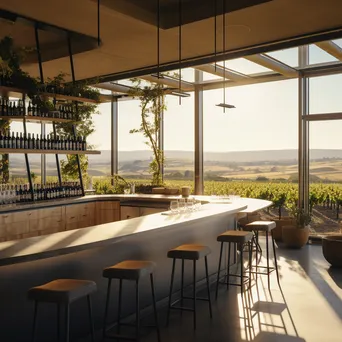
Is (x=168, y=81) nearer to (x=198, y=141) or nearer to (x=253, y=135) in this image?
(x=198, y=141)

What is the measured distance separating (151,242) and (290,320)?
1681 mm

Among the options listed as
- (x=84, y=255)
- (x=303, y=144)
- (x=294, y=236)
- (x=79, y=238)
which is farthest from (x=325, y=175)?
(x=79, y=238)

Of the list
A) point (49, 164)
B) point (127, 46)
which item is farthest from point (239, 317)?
point (49, 164)

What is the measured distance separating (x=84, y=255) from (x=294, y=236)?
18.5 feet

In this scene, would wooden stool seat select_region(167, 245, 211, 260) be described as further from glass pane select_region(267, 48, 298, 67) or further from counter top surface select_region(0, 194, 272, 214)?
glass pane select_region(267, 48, 298, 67)

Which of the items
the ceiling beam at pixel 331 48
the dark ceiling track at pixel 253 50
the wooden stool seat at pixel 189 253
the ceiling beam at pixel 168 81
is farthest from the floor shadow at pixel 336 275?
the ceiling beam at pixel 168 81

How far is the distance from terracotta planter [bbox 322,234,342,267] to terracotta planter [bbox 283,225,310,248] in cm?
Answer: 153

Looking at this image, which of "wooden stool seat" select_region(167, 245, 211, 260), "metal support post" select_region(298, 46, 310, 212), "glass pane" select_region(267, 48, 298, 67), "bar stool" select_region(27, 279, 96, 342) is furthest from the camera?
"metal support post" select_region(298, 46, 310, 212)

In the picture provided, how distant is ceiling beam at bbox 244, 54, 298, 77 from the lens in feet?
27.2

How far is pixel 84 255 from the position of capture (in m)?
4.13

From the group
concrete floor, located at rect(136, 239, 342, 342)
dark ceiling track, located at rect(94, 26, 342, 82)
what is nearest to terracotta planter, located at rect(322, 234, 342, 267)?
concrete floor, located at rect(136, 239, 342, 342)

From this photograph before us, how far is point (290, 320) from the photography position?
479 cm

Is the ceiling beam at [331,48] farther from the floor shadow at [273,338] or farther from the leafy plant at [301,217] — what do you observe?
the floor shadow at [273,338]

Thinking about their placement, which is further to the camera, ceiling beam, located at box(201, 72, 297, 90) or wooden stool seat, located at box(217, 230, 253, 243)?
ceiling beam, located at box(201, 72, 297, 90)
